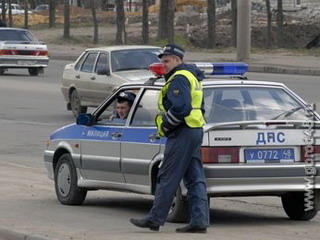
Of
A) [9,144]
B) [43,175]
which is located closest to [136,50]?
[9,144]

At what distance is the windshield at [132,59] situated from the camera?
22.3 m

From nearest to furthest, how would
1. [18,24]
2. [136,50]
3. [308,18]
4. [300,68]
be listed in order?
[136,50] < [300,68] < [308,18] < [18,24]

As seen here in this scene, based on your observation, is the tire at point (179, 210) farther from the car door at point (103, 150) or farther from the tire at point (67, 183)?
the tire at point (67, 183)

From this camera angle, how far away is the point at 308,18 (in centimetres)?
7588

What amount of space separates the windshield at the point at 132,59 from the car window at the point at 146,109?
11415 millimetres

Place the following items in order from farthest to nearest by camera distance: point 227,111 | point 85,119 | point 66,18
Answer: point 66,18 → point 85,119 → point 227,111

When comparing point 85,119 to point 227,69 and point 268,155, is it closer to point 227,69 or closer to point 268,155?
point 227,69

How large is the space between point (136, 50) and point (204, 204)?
13577 millimetres

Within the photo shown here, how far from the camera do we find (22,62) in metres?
37.1

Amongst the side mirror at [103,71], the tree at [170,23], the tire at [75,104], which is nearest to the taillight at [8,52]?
the tire at [75,104]

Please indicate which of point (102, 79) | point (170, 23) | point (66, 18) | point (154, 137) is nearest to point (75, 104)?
point (102, 79)

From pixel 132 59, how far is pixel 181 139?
44.0ft

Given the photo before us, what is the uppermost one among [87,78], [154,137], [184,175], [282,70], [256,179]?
[154,137]

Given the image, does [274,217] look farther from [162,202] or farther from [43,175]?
[43,175]
